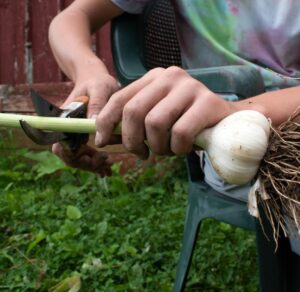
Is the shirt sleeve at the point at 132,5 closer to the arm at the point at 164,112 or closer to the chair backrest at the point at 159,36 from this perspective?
the chair backrest at the point at 159,36

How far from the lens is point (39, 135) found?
1051 millimetres

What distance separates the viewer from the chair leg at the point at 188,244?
5.65 ft

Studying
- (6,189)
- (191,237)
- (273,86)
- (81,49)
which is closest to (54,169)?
(6,189)

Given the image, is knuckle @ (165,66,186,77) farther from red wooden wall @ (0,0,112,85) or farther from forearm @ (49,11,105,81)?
red wooden wall @ (0,0,112,85)

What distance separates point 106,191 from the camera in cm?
302

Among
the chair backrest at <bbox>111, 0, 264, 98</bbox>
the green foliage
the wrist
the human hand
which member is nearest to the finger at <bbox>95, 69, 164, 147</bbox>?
the human hand

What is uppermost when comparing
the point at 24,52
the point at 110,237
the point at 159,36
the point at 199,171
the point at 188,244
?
the point at 159,36

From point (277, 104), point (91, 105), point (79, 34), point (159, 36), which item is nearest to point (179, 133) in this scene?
point (277, 104)

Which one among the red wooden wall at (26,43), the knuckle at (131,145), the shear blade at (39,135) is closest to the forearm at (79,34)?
the shear blade at (39,135)

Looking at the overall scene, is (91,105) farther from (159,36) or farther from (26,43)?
(26,43)

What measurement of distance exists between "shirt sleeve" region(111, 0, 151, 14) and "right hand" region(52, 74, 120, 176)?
334 millimetres

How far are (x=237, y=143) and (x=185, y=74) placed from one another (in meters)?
0.14

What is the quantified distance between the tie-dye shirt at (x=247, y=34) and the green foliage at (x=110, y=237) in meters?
0.94

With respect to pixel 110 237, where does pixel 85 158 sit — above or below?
above
